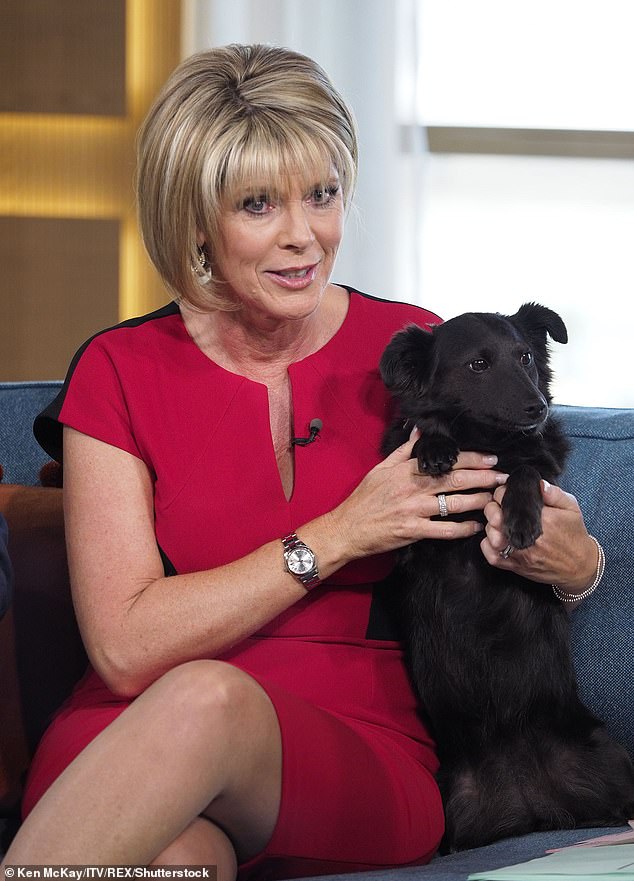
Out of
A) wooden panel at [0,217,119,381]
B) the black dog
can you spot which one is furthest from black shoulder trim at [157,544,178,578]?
wooden panel at [0,217,119,381]

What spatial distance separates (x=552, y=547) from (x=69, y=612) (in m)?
0.87

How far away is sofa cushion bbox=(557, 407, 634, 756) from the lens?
1687mm

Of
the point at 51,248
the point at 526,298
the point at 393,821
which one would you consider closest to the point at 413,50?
the point at 526,298

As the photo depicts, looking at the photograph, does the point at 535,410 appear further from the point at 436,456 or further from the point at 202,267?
the point at 202,267

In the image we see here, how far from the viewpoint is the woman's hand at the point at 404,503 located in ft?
4.75

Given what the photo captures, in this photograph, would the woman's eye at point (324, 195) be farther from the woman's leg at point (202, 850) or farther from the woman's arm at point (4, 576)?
the woman's leg at point (202, 850)

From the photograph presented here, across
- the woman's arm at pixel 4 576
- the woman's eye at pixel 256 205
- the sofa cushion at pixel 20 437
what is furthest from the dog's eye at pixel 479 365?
the sofa cushion at pixel 20 437

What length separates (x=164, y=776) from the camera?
1.14 m

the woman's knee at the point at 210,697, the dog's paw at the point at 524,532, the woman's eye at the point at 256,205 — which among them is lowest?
the woman's knee at the point at 210,697

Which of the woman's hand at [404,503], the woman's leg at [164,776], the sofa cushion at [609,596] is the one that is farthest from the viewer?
the sofa cushion at [609,596]

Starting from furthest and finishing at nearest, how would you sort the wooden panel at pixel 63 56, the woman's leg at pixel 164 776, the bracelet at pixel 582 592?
the wooden panel at pixel 63 56 → the bracelet at pixel 582 592 → the woman's leg at pixel 164 776

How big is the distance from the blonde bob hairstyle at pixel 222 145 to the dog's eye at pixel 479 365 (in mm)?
335

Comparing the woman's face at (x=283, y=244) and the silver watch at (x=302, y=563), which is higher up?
the woman's face at (x=283, y=244)

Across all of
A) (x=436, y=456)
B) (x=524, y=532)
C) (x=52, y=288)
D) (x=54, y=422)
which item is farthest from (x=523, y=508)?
(x=52, y=288)
